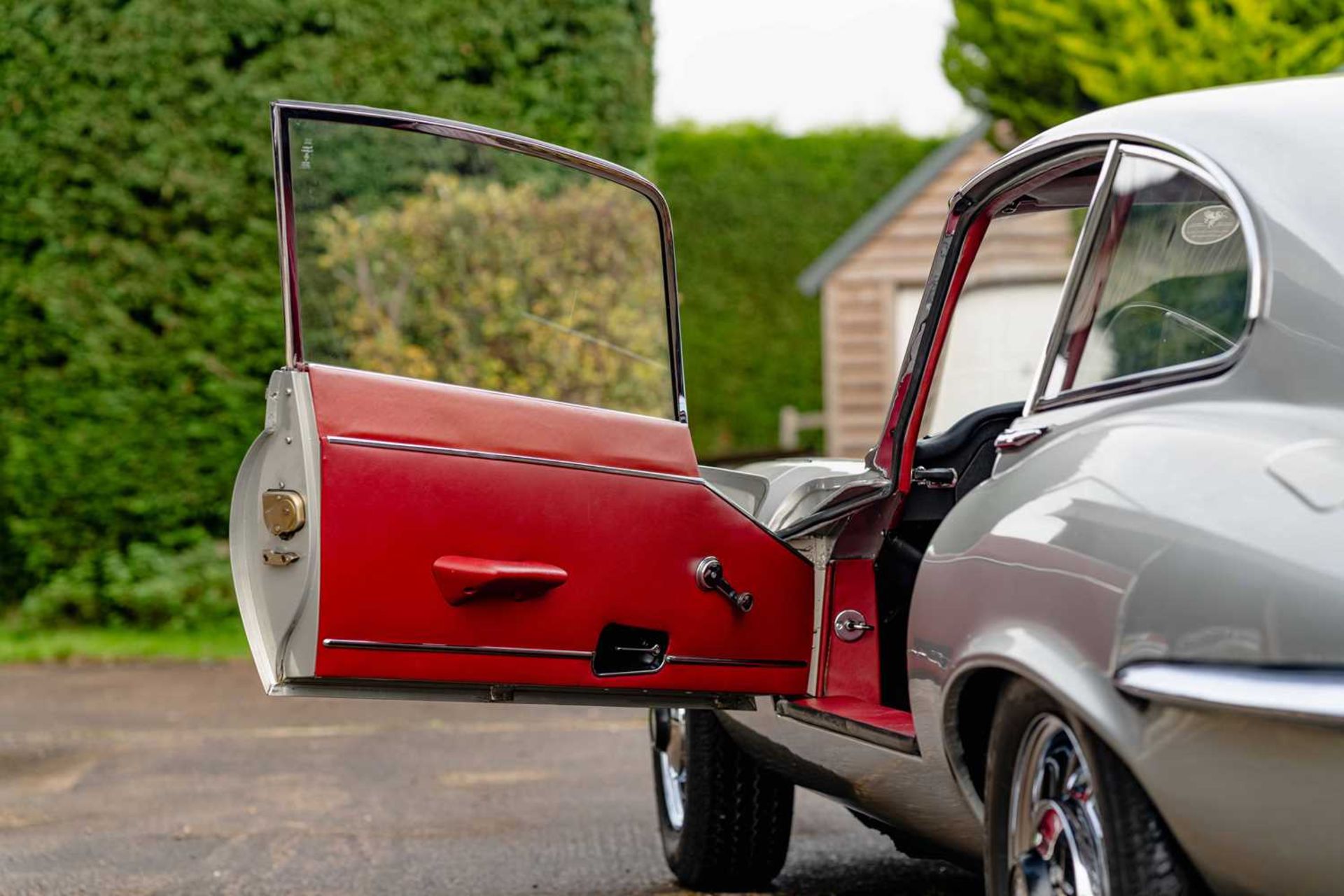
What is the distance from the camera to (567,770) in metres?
7.25

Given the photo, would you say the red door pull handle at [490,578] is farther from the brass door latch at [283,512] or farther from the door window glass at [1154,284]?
the door window glass at [1154,284]

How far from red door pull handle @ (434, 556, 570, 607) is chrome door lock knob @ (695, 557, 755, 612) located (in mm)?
344

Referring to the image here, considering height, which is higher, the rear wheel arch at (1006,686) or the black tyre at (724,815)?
the rear wheel arch at (1006,686)

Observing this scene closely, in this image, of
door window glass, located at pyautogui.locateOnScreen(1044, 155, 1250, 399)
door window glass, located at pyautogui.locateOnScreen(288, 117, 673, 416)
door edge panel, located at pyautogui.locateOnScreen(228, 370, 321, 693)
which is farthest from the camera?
door window glass, located at pyautogui.locateOnScreen(288, 117, 673, 416)

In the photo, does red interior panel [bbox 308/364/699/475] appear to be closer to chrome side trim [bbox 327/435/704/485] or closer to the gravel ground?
chrome side trim [bbox 327/435/704/485]

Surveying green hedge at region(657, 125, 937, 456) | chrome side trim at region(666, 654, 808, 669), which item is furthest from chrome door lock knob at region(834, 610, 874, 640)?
green hedge at region(657, 125, 937, 456)

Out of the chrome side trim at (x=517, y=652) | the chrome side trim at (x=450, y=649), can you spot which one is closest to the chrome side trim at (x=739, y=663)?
the chrome side trim at (x=517, y=652)

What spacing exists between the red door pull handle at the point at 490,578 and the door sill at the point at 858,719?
0.72 meters

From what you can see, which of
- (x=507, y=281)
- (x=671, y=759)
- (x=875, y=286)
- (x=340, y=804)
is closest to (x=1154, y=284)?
(x=671, y=759)

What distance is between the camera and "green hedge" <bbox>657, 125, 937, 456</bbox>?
1895cm

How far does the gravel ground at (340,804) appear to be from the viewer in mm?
5191

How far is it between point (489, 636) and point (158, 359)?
8824mm

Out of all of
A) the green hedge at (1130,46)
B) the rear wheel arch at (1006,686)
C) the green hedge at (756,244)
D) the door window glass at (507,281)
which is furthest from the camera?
the green hedge at (756,244)

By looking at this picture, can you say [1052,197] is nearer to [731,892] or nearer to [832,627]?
[832,627]
